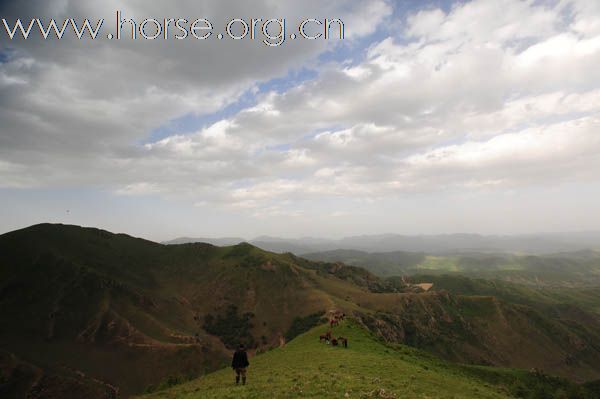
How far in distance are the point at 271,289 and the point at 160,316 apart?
44.8 m

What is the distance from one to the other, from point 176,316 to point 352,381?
110 metres

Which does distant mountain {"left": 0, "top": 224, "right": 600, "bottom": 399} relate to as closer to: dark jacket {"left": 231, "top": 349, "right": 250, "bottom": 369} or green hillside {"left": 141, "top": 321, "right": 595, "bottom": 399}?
green hillside {"left": 141, "top": 321, "right": 595, "bottom": 399}

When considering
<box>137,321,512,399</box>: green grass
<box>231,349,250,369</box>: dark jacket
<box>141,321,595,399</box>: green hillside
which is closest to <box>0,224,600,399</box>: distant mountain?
<box>141,321,595,399</box>: green hillside

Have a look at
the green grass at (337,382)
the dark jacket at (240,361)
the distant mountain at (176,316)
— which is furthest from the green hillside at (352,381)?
the distant mountain at (176,316)

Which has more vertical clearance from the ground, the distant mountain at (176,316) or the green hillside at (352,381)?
the green hillside at (352,381)

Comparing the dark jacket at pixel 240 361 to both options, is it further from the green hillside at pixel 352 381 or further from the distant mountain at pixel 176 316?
the distant mountain at pixel 176 316

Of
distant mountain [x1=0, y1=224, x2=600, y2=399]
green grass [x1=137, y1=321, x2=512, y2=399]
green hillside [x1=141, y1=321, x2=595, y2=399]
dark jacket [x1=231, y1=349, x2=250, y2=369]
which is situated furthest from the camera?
distant mountain [x1=0, y1=224, x2=600, y2=399]

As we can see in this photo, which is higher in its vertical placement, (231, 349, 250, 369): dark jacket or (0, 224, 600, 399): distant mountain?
(231, 349, 250, 369): dark jacket

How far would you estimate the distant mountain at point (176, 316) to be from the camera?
3273 inches

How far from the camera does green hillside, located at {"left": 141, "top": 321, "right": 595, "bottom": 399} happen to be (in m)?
21.5

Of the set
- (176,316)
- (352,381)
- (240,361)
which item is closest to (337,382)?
(352,381)

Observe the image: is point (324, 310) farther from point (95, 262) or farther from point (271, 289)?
point (95, 262)

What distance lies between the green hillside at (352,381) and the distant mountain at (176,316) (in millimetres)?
53711

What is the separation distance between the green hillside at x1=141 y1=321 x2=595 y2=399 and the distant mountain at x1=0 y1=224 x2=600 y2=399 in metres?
53.7
